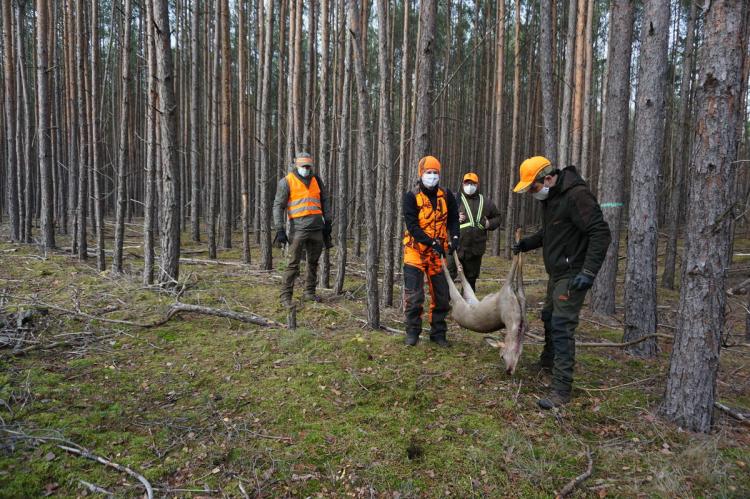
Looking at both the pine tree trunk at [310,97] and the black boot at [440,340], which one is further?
the pine tree trunk at [310,97]

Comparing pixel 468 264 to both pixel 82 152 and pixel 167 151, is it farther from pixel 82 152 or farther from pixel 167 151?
pixel 82 152

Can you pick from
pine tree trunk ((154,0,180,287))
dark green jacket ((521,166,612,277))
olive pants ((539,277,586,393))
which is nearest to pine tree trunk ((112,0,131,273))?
pine tree trunk ((154,0,180,287))

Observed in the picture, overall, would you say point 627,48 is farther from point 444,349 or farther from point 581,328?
point 444,349

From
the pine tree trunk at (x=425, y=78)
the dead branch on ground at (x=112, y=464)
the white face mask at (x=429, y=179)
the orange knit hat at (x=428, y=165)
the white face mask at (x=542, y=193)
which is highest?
the pine tree trunk at (x=425, y=78)

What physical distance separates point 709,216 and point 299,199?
193 inches

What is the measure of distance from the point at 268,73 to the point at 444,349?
7244mm

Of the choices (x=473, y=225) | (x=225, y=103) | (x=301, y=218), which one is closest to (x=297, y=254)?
(x=301, y=218)

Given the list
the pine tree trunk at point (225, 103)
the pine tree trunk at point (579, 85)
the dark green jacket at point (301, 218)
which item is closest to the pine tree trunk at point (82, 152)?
the pine tree trunk at point (225, 103)

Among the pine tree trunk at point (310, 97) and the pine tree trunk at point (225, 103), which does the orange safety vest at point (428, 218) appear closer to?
the pine tree trunk at point (310, 97)

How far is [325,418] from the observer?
348 cm

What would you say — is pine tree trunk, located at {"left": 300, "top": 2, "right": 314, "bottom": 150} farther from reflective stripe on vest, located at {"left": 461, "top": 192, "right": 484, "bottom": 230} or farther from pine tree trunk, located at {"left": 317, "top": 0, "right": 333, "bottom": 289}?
reflective stripe on vest, located at {"left": 461, "top": 192, "right": 484, "bottom": 230}

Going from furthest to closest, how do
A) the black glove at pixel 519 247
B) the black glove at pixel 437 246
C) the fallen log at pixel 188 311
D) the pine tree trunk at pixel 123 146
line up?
the pine tree trunk at pixel 123 146, the fallen log at pixel 188 311, the black glove at pixel 437 246, the black glove at pixel 519 247

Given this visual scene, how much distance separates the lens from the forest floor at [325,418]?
2758mm

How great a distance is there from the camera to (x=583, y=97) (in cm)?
1032
